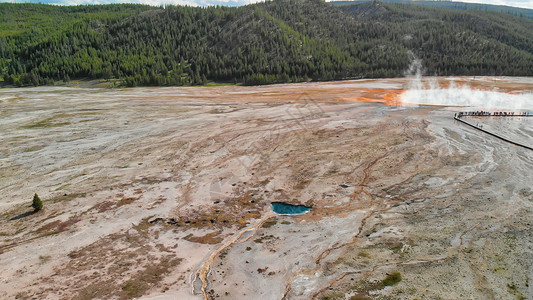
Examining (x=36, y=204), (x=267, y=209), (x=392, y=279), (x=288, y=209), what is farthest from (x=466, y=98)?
(x=36, y=204)

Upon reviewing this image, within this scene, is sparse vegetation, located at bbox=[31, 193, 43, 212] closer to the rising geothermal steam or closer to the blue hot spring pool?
the blue hot spring pool

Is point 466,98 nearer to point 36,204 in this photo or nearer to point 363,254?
point 363,254

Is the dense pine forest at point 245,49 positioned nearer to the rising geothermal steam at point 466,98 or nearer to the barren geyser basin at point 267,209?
the rising geothermal steam at point 466,98

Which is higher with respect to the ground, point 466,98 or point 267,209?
point 466,98

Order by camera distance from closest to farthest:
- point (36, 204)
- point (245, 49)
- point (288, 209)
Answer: point (36, 204), point (288, 209), point (245, 49)

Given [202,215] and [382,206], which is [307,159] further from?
[202,215]

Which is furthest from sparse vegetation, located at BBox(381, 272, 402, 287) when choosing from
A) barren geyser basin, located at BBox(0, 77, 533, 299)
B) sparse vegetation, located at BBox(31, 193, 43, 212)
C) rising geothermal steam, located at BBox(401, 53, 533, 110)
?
rising geothermal steam, located at BBox(401, 53, 533, 110)
